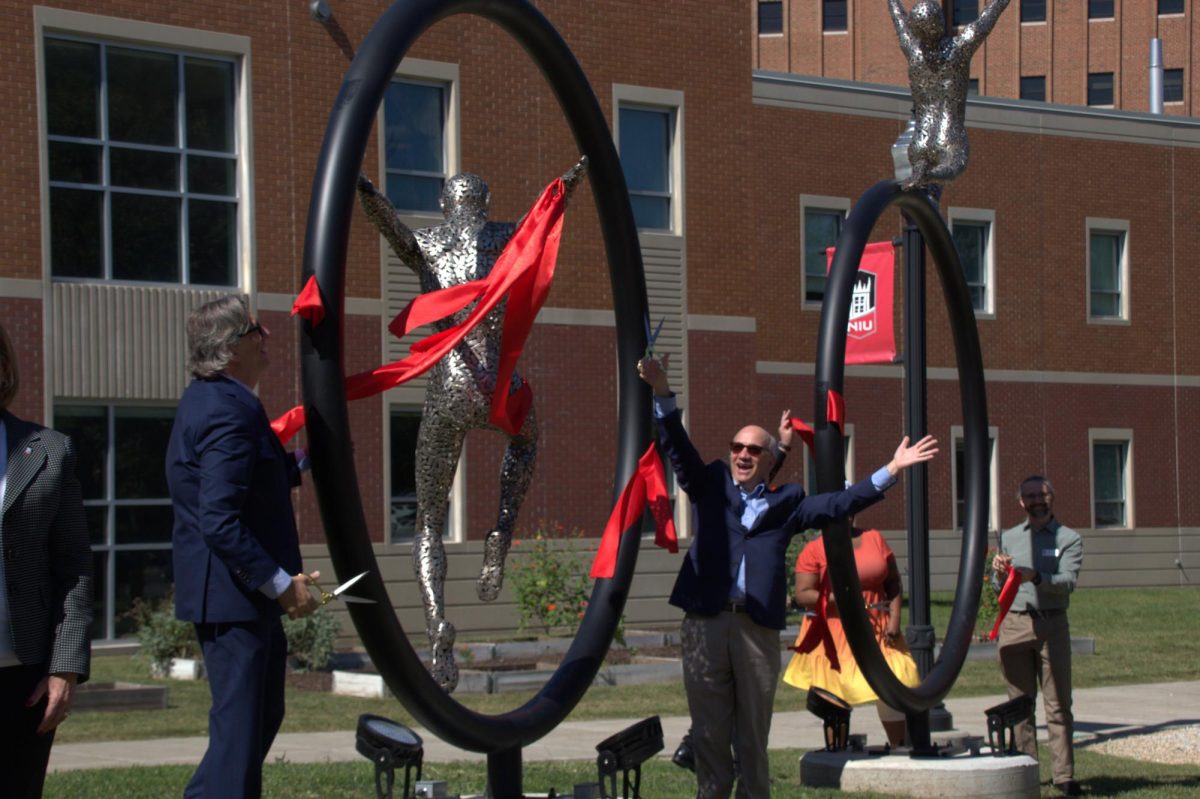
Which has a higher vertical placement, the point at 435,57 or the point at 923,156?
the point at 435,57

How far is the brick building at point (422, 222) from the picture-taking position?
19.3 metres

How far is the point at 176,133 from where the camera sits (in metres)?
19.8

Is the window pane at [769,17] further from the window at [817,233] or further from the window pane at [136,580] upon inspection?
the window pane at [136,580]

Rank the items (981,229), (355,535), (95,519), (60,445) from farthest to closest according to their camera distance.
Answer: (981,229), (95,519), (355,535), (60,445)

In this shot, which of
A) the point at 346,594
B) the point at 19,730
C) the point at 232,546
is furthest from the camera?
the point at 346,594

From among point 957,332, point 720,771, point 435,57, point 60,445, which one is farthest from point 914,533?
point 435,57

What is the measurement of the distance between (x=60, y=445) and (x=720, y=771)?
3.75 metres

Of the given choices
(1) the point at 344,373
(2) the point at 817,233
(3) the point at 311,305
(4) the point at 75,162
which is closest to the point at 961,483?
(2) the point at 817,233

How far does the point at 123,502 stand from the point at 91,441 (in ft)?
2.62

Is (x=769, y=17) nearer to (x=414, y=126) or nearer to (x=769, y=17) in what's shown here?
(x=769, y=17)

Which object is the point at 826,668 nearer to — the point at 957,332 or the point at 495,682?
the point at 957,332

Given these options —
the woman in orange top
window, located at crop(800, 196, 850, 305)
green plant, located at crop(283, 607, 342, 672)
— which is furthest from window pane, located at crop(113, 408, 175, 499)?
window, located at crop(800, 196, 850, 305)

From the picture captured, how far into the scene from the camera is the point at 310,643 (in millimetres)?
18188

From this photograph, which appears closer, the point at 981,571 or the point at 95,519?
the point at 981,571
